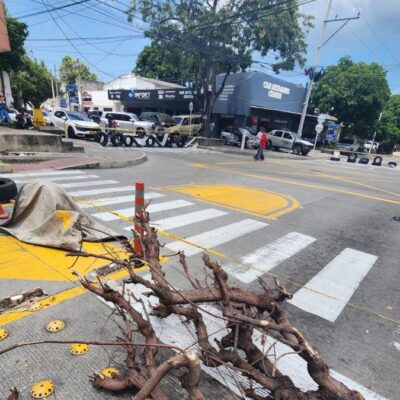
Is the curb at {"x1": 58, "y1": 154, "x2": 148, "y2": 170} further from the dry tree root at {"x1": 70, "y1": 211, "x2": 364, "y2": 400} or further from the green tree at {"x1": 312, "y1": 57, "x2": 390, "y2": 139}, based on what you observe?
the green tree at {"x1": 312, "y1": 57, "x2": 390, "y2": 139}

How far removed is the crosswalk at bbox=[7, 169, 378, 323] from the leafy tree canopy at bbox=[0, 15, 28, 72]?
1950cm

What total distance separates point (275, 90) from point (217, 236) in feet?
106

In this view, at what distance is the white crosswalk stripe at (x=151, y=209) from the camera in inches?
248

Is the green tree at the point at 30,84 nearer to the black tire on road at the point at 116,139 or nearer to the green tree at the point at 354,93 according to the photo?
the black tire on road at the point at 116,139

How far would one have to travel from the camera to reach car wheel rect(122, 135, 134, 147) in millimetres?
21438

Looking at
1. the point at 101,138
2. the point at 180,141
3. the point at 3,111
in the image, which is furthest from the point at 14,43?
the point at 180,141

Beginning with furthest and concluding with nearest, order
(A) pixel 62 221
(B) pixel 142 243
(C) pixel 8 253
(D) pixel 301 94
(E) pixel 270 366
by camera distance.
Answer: (D) pixel 301 94, (A) pixel 62 221, (C) pixel 8 253, (B) pixel 142 243, (E) pixel 270 366

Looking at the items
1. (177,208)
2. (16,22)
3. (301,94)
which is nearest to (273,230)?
(177,208)

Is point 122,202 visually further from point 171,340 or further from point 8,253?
point 171,340

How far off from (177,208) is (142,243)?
183 inches

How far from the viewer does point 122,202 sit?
742 centimetres

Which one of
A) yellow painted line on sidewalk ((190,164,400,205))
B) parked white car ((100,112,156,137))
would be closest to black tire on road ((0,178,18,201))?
yellow painted line on sidewalk ((190,164,400,205))

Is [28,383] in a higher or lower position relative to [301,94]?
lower

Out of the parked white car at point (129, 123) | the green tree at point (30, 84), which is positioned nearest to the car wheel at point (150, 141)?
the parked white car at point (129, 123)
